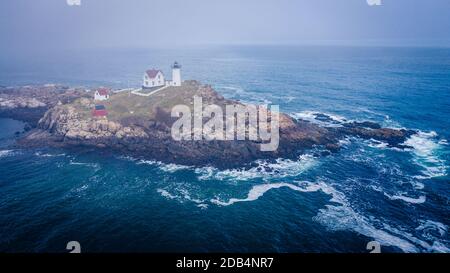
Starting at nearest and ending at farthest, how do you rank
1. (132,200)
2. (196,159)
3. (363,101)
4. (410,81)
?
1. (132,200)
2. (196,159)
3. (363,101)
4. (410,81)

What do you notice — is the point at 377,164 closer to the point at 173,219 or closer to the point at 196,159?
the point at 196,159

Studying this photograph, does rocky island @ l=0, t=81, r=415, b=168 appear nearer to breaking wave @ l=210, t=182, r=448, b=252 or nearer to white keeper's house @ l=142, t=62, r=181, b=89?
white keeper's house @ l=142, t=62, r=181, b=89

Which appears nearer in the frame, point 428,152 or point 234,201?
point 234,201

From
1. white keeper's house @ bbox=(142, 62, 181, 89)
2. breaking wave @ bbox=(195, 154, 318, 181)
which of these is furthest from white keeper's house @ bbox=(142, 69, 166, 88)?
breaking wave @ bbox=(195, 154, 318, 181)

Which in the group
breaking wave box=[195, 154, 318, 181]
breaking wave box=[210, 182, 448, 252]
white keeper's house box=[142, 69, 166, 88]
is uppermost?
white keeper's house box=[142, 69, 166, 88]

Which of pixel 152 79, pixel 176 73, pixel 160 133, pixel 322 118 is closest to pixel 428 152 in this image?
pixel 322 118

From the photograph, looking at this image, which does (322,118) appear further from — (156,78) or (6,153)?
(6,153)

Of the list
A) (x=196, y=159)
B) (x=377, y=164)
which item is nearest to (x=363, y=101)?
(x=377, y=164)
